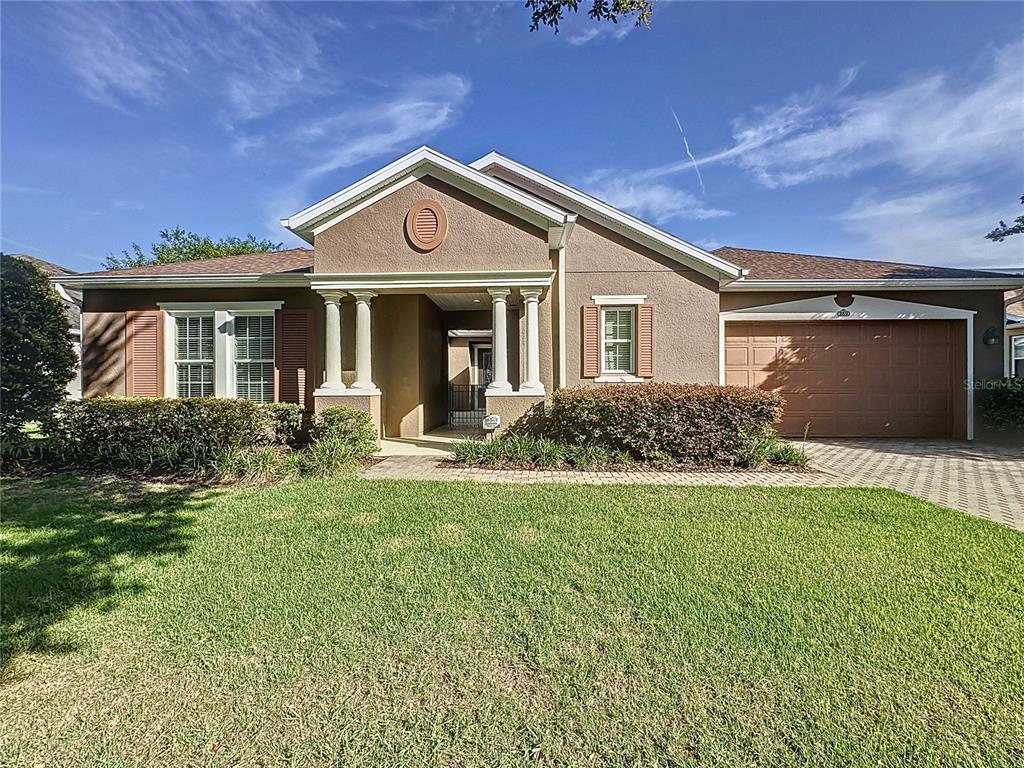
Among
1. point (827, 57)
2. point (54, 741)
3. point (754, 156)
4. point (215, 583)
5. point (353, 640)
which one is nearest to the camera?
point (54, 741)

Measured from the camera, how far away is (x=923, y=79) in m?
10.1

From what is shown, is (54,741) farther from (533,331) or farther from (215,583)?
(533,331)

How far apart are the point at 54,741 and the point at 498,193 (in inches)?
366

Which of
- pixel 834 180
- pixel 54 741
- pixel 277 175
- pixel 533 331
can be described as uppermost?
pixel 277 175

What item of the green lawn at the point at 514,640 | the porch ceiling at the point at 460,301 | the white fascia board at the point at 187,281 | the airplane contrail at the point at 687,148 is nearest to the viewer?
the green lawn at the point at 514,640

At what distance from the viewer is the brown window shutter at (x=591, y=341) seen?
10812 mm

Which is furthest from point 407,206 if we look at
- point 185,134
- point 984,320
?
point 984,320

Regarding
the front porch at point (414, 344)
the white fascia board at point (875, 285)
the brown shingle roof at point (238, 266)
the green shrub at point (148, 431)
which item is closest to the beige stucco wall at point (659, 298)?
the front porch at point (414, 344)

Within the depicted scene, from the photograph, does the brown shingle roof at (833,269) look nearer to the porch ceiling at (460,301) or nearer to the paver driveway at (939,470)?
→ the paver driveway at (939,470)

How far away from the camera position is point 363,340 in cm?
979

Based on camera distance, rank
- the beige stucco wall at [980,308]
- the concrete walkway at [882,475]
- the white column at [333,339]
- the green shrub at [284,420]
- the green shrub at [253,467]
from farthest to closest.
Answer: the beige stucco wall at [980,308] < the white column at [333,339] < the green shrub at [284,420] < the green shrub at [253,467] < the concrete walkway at [882,475]

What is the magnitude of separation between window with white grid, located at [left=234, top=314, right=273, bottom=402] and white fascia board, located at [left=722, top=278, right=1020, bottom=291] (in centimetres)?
1116

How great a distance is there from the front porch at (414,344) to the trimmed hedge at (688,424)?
6.19 feet

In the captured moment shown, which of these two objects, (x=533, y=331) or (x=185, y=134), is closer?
(x=533, y=331)
